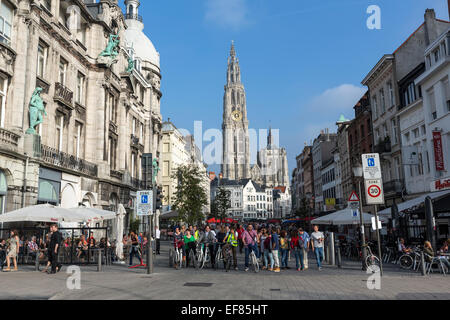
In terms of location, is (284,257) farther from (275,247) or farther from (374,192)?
(374,192)

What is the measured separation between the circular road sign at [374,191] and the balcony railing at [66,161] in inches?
662

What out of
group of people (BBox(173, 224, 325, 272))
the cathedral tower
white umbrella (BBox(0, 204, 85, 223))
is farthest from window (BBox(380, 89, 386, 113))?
the cathedral tower

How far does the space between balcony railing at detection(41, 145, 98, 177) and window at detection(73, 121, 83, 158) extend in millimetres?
855

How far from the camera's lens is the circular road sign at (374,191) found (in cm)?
1344

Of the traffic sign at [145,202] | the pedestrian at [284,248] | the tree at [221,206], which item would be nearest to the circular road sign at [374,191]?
the pedestrian at [284,248]

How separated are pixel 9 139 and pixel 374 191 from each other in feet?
53.2

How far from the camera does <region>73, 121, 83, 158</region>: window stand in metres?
26.6

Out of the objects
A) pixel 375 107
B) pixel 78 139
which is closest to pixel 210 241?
pixel 78 139

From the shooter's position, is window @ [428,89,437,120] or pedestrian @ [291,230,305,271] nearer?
pedestrian @ [291,230,305,271]

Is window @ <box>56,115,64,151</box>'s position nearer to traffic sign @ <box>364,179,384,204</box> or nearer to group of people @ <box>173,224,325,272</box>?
group of people @ <box>173,224,325,272</box>

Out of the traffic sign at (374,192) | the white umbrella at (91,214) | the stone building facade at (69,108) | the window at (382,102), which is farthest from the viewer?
the window at (382,102)

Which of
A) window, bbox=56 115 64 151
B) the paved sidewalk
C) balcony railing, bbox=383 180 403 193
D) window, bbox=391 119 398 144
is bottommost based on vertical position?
the paved sidewalk

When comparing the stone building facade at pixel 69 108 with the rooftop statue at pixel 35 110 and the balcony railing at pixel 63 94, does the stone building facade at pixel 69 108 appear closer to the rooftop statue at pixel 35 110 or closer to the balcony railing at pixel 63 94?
the balcony railing at pixel 63 94

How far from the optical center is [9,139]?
60.0 feet
